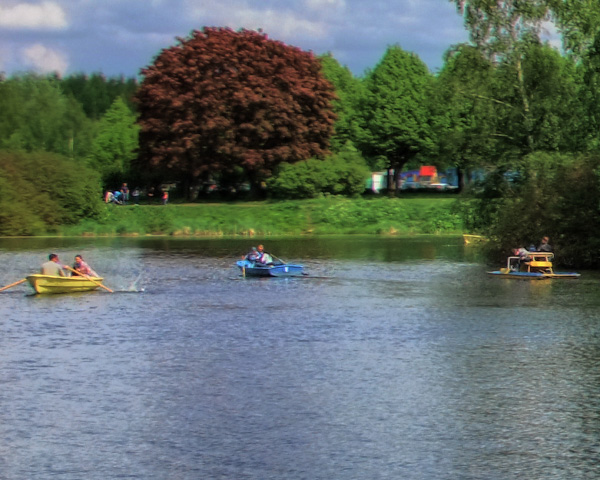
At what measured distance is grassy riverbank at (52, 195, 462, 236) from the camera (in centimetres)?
9038

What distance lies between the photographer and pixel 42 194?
90.8 meters

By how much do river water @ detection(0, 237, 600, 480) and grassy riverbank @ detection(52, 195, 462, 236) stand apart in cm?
3948

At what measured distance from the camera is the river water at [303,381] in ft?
64.0

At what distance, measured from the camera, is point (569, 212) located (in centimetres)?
5606

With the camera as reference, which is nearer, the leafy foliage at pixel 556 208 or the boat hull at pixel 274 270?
the boat hull at pixel 274 270

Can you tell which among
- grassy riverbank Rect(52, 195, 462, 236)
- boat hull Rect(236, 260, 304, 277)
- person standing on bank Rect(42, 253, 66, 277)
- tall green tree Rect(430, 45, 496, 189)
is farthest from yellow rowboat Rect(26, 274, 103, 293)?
grassy riverbank Rect(52, 195, 462, 236)

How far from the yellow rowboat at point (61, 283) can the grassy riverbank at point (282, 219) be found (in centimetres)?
4222

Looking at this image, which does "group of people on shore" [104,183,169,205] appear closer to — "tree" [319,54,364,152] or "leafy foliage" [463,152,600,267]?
"tree" [319,54,364,152]

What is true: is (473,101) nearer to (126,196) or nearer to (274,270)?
(274,270)

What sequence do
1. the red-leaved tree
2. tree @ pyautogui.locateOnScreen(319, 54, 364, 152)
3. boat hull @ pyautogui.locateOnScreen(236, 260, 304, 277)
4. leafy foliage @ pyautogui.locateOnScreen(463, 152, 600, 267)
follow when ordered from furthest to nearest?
tree @ pyautogui.locateOnScreen(319, 54, 364, 152), the red-leaved tree, leafy foliage @ pyautogui.locateOnScreen(463, 152, 600, 267), boat hull @ pyautogui.locateOnScreen(236, 260, 304, 277)

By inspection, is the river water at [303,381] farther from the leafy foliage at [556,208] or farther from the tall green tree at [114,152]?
the tall green tree at [114,152]

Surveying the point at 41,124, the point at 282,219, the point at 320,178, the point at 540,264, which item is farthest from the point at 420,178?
the point at 540,264

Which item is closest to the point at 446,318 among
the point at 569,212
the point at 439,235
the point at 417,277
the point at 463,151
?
the point at 417,277

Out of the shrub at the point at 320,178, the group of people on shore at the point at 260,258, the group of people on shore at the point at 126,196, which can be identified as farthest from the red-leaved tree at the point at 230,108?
the group of people on shore at the point at 260,258
